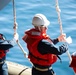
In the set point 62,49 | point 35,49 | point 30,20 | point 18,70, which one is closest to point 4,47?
point 35,49

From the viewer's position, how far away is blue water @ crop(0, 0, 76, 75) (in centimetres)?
498

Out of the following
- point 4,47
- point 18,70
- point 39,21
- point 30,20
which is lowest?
point 18,70

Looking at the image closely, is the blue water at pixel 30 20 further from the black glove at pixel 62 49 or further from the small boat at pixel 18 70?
the black glove at pixel 62 49

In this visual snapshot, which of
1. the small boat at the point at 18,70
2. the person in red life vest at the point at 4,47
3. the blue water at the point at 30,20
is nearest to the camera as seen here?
the person in red life vest at the point at 4,47

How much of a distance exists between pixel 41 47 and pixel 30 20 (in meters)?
3.88

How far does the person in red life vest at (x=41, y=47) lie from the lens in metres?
2.27

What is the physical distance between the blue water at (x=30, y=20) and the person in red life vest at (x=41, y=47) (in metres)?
2.15

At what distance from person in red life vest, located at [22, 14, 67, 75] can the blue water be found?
7.05 ft

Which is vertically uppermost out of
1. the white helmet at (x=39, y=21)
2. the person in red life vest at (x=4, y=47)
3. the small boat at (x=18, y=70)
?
the white helmet at (x=39, y=21)

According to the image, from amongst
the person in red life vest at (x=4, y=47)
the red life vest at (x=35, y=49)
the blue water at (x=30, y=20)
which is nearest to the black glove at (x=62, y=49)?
the red life vest at (x=35, y=49)

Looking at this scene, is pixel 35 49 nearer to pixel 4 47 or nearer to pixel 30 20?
pixel 4 47

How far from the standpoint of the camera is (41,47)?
89.9 inches

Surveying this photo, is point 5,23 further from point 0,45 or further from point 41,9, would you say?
point 0,45

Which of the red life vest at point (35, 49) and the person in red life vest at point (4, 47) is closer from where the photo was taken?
the red life vest at point (35, 49)
